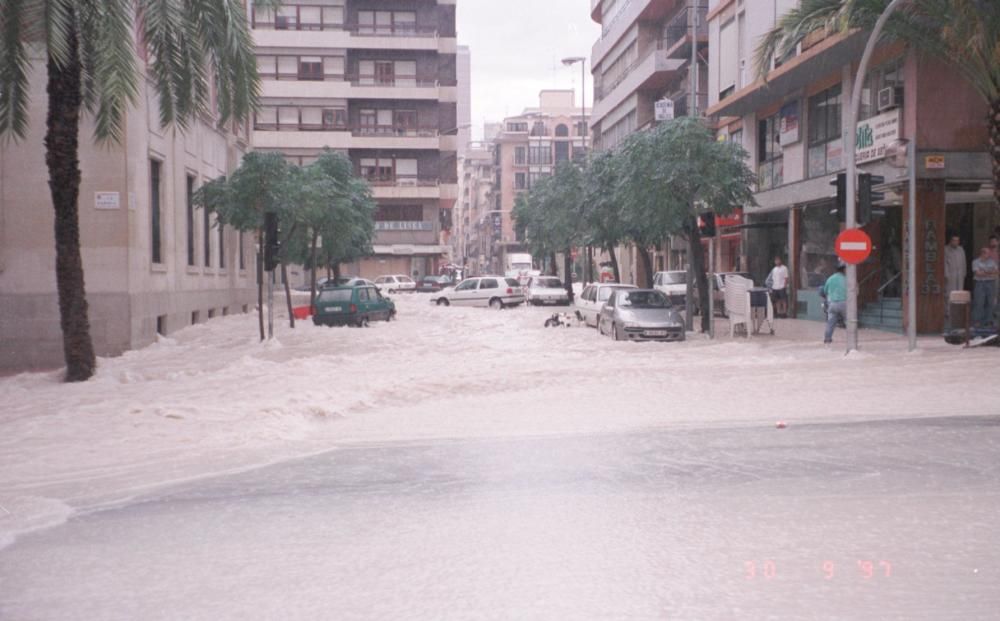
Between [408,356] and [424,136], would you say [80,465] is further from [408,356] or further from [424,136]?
[424,136]

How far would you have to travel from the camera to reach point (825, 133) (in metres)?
29.5

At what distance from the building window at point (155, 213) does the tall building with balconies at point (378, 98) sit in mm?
43753

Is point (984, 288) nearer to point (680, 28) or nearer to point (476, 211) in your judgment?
point (680, 28)

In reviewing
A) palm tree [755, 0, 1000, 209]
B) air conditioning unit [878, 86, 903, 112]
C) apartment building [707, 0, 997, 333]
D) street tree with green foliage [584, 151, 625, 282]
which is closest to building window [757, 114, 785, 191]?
apartment building [707, 0, 997, 333]

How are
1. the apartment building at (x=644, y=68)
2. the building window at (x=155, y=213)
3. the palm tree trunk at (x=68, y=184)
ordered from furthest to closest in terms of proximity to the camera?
1. the apartment building at (x=644, y=68)
2. the building window at (x=155, y=213)
3. the palm tree trunk at (x=68, y=184)

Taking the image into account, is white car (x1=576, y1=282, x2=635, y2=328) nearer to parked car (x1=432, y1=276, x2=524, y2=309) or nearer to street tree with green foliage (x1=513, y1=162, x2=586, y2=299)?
street tree with green foliage (x1=513, y1=162, x2=586, y2=299)

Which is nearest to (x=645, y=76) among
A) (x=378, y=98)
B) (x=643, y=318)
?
(x=378, y=98)

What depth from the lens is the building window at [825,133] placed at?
28.5 m

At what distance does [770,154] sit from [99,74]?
2506 centimetres

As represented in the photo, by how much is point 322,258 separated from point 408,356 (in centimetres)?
2798

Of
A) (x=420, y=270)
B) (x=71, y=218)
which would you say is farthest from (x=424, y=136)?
(x=71, y=218)

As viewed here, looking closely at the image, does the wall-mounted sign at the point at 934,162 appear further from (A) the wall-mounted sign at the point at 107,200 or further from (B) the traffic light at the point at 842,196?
(A) the wall-mounted sign at the point at 107,200
